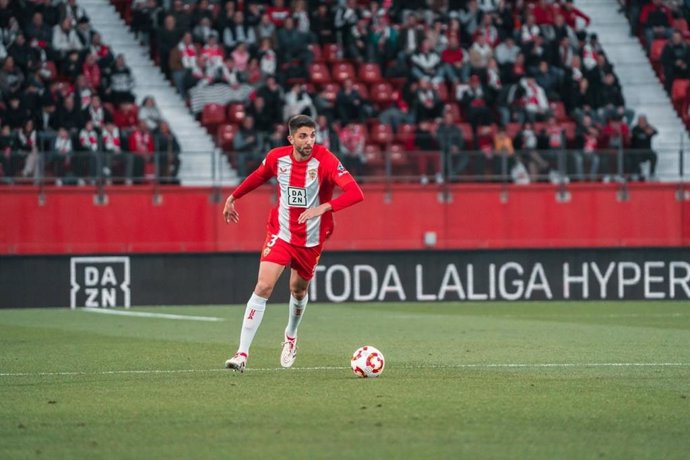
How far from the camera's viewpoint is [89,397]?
9492 millimetres

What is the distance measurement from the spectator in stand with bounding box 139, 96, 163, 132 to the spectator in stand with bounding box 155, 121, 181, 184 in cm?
136

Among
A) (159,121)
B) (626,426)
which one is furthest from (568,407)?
(159,121)

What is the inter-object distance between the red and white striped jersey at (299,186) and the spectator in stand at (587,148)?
13.5m

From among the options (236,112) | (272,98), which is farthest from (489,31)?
(236,112)

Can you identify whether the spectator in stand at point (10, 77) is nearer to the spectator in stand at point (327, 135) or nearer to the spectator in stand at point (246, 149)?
the spectator in stand at point (246, 149)

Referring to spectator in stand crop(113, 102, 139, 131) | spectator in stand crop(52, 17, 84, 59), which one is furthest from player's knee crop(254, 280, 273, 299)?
spectator in stand crop(52, 17, 84, 59)

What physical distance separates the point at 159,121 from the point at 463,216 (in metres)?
5.77

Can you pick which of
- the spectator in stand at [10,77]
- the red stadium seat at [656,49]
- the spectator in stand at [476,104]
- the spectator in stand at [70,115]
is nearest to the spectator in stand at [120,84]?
the spectator in stand at [70,115]

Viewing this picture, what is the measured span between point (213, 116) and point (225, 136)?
4.66ft

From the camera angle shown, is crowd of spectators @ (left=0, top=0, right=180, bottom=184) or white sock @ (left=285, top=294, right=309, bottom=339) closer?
white sock @ (left=285, top=294, right=309, bottom=339)

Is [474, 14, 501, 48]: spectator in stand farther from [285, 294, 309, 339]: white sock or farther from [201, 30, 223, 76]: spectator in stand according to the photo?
[285, 294, 309, 339]: white sock

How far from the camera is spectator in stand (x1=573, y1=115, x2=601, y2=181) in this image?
24.3m

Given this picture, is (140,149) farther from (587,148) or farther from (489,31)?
(489,31)

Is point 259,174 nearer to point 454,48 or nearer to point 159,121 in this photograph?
point 159,121
